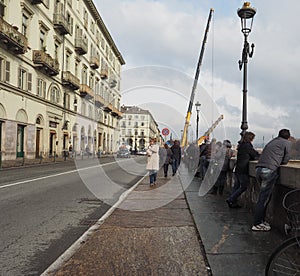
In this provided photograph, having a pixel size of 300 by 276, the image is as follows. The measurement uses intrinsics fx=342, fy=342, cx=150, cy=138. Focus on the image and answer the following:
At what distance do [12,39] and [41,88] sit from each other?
7793 millimetres

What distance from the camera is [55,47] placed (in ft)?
118

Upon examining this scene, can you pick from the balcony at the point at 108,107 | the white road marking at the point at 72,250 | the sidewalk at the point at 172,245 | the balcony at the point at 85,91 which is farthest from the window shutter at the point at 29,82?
the balcony at the point at 108,107

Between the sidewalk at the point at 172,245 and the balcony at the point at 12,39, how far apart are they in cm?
2082

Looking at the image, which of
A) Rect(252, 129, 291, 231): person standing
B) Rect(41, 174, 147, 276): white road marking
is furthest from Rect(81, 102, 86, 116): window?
Rect(252, 129, 291, 231): person standing

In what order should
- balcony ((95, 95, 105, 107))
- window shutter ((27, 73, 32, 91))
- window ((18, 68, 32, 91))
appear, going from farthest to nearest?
balcony ((95, 95, 105, 107))
window shutter ((27, 73, 32, 91))
window ((18, 68, 32, 91))

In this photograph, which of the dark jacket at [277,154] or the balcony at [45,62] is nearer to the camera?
the dark jacket at [277,154]

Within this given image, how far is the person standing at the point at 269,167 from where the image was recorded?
510 cm

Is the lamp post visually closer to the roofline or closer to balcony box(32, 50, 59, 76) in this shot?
balcony box(32, 50, 59, 76)

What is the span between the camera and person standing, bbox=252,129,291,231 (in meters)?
5.10

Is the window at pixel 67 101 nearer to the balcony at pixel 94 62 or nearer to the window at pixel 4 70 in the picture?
the balcony at pixel 94 62

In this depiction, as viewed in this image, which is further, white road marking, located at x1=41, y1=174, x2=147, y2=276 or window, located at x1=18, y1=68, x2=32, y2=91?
window, located at x1=18, y1=68, x2=32, y2=91

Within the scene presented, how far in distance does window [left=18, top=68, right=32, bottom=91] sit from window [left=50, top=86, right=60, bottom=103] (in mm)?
5399

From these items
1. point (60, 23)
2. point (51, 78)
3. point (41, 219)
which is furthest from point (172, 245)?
point (60, 23)

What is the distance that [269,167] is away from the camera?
16.7 ft
